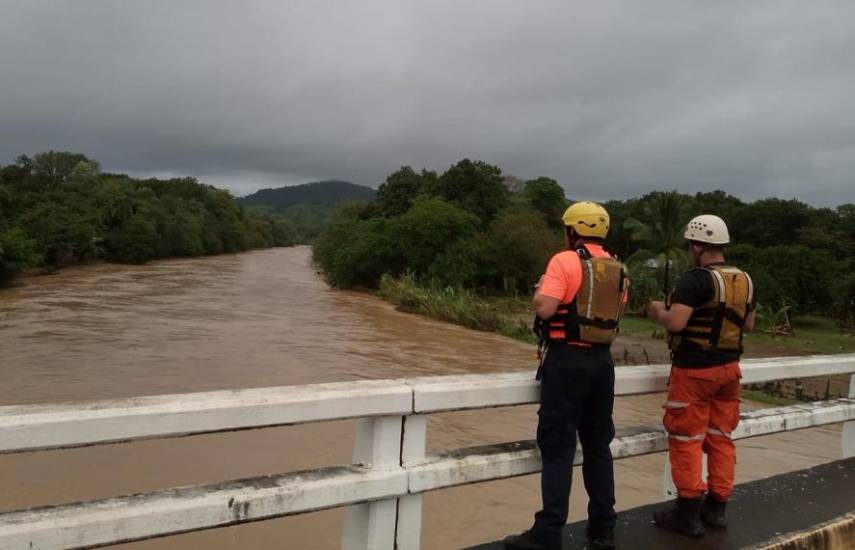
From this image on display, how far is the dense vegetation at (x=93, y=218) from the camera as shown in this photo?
150 feet

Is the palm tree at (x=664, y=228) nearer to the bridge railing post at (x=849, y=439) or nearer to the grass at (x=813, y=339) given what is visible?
the grass at (x=813, y=339)

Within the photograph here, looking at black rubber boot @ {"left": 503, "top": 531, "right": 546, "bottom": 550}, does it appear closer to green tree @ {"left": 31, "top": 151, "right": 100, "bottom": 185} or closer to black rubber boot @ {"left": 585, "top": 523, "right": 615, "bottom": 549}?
black rubber boot @ {"left": 585, "top": 523, "right": 615, "bottom": 549}

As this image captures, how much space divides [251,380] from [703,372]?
13.9 meters

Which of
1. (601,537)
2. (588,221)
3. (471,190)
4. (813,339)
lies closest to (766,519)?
(601,537)

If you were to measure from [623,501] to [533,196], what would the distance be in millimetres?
55824

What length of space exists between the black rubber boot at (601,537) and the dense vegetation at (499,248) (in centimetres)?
3317

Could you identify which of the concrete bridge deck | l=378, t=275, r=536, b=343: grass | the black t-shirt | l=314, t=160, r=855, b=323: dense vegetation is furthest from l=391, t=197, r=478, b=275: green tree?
the black t-shirt

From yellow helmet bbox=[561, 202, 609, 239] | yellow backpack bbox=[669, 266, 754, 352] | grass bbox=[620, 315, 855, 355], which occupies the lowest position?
grass bbox=[620, 315, 855, 355]

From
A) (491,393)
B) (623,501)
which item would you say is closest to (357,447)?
(491,393)

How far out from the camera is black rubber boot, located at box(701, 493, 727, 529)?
344cm

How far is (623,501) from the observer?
894cm

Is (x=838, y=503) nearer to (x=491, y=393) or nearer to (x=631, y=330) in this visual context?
(x=491, y=393)

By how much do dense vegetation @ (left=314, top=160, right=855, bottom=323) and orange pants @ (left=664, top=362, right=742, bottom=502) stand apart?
3250 cm

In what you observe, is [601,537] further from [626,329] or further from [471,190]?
[471,190]
